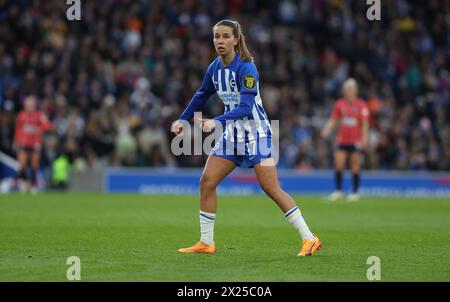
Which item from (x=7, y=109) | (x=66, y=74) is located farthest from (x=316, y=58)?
(x=7, y=109)

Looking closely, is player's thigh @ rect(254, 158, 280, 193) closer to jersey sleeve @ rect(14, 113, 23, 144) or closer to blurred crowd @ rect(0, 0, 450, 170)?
jersey sleeve @ rect(14, 113, 23, 144)

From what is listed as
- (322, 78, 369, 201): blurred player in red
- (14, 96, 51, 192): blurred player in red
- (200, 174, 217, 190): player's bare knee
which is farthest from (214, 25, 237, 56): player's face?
(14, 96, 51, 192): blurred player in red

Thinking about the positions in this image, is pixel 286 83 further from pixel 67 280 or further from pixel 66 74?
pixel 67 280

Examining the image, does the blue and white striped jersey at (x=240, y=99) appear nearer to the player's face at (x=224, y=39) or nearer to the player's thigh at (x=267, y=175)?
the player's face at (x=224, y=39)

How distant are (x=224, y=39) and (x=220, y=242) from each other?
275 centimetres

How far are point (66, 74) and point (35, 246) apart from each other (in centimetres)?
1605

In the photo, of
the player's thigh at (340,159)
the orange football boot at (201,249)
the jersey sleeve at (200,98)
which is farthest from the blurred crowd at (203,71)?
the orange football boot at (201,249)

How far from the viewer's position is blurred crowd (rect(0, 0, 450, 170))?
81.7ft

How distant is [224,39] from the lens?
8930mm

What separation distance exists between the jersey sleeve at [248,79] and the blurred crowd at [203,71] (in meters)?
15.9

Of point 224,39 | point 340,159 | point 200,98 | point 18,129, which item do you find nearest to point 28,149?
point 18,129

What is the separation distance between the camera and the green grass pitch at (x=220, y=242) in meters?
7.71

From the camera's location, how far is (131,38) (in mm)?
27141

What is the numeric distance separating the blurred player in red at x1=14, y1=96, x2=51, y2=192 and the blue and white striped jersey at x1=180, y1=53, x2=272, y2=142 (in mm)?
13641
